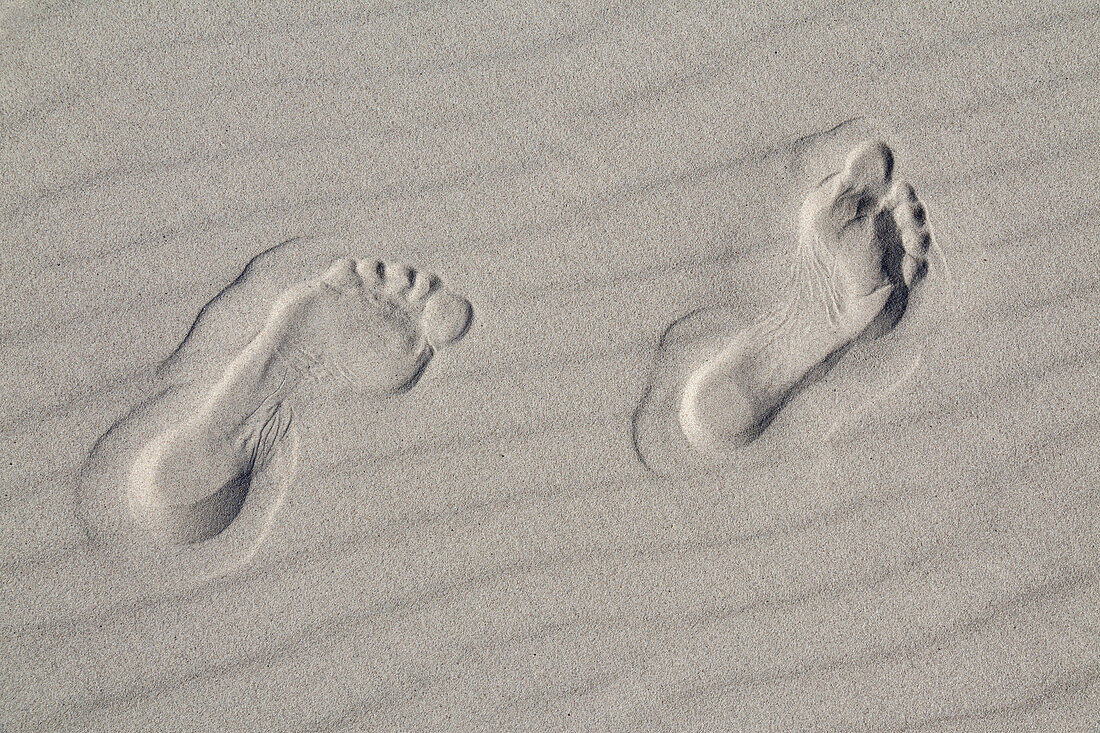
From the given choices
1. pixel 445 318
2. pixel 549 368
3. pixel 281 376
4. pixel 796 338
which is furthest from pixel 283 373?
pixel 796 338

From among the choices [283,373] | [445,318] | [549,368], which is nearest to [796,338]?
[549,368]

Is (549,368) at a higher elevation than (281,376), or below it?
below

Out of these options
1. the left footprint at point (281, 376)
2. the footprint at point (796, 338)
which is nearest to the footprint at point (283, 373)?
the left footprint at point (281, 376)

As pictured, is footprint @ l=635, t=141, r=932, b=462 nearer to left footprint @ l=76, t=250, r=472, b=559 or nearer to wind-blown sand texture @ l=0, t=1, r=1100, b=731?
wind-blown sand texture @ l=0, t=1, r=1100, b=731

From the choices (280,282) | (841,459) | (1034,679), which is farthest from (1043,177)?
(280,282)

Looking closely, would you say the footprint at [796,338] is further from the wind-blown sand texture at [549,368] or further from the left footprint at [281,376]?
the left footprint at [281,376]

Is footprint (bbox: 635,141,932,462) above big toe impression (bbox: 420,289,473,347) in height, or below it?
below

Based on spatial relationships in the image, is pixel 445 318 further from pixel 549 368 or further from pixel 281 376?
pixel 281 376

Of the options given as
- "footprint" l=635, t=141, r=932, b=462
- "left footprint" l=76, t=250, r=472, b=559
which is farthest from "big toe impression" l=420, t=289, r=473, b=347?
"footprint" l=635, t=141, r=932, b=462
